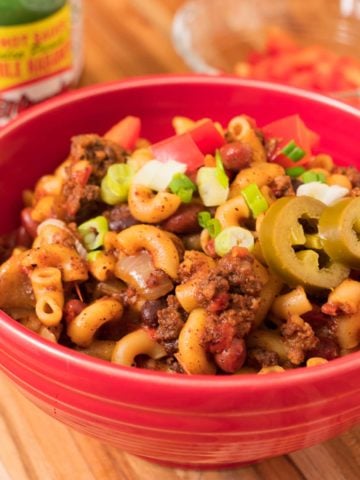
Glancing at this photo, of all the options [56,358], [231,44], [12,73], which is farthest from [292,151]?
[231,44]

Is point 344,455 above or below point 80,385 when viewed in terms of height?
below

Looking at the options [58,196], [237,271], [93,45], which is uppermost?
[237,271]

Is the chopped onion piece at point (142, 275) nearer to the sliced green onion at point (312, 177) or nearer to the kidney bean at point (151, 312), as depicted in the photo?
the kidney bean at point (151, 312)

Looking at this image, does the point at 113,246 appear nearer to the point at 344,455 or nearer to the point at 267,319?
the point at 267,319

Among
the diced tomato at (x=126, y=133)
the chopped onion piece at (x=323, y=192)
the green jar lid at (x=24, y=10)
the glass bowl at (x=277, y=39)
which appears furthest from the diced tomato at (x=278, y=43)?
the chopped onion piece at (x=323, y=192)

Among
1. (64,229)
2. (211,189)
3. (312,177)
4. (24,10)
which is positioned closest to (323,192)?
(312,177)
